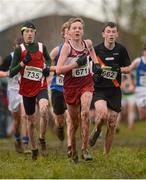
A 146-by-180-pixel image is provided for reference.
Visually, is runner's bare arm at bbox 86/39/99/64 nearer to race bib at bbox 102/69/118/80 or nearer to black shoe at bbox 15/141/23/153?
race bib at bbox 102/69/118/80

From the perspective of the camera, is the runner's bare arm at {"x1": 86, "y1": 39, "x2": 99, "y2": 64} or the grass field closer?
the grass field

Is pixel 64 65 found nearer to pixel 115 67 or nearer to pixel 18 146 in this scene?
pixel 115 67

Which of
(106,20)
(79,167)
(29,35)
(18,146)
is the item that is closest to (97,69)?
(29,35)

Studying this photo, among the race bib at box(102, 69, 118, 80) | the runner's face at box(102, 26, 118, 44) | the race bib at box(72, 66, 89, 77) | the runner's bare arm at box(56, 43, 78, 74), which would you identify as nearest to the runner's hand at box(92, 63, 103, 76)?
the race bib at box(72, 66, 89, 77)

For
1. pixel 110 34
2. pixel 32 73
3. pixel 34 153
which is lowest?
pixel 34 153

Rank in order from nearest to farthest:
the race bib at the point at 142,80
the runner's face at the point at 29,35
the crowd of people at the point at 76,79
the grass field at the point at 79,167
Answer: the grass field at the point at 79,167
the crowd of people at the point at 76,79
the runner's face at the point at 29,35
the race bib at the point at 142,80

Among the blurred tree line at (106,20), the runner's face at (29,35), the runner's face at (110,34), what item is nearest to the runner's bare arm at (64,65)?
the runner's face at (29,35)

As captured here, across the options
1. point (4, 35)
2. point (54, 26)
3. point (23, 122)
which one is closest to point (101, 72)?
point (23, 122)

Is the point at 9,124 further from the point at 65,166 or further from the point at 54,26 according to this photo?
the point at 65,166

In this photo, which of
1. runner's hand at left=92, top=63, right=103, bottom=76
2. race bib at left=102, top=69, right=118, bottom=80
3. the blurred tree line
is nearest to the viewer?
runner's hand at left=92, top=63, right=103, bottom=76

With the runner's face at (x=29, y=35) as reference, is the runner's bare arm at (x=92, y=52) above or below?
below

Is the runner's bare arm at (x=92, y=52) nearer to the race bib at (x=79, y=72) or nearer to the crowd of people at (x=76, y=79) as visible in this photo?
the crowd of people at (x=76, y=79)

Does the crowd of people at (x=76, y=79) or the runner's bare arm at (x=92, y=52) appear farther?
the runner's bare arm at (x=92, y=52)

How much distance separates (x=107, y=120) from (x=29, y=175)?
9.40 ft
